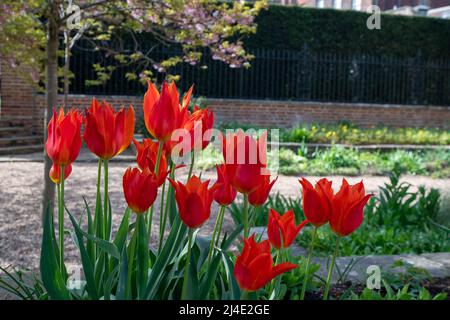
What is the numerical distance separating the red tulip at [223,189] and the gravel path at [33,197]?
304 cm

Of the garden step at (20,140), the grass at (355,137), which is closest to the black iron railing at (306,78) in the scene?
the grass at (355,137)

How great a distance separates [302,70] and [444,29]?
4.80 metres

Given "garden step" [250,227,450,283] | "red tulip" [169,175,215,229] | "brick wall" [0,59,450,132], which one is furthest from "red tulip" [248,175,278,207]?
"brick wall" [0,59,450,132]

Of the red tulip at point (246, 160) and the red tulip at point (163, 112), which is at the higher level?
the red tulip at point (163, 112)

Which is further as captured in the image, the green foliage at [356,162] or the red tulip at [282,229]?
the green foliage at [356,162]

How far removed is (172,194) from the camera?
69.4 inches

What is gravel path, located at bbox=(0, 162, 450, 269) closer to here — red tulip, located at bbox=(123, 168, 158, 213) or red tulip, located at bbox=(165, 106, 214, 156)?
red tulip, located at bbox=(165, 106, 214, 156)

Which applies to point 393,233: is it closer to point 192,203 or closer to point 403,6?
point 192,203

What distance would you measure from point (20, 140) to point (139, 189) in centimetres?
1104

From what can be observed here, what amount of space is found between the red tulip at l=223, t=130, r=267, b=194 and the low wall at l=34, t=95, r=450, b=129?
1216cm

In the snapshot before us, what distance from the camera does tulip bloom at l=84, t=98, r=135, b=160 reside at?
128 centimetres

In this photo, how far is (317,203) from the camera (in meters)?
1.33

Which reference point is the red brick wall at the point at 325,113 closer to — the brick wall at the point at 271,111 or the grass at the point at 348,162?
the brick wall at the point at 271,111

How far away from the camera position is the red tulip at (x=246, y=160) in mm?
1264
